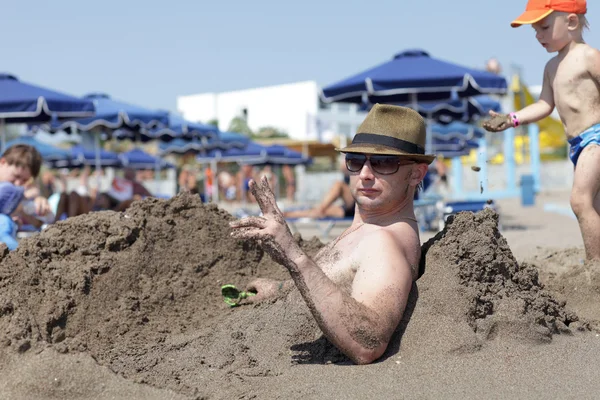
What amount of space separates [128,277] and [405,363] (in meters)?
1.48

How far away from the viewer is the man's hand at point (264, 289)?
3451 mm

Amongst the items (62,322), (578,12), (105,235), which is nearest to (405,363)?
(62,322)

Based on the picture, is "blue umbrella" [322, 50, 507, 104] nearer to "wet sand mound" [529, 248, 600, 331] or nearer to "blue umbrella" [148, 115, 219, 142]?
"blue umbrella" [148, 115, 219, 142]

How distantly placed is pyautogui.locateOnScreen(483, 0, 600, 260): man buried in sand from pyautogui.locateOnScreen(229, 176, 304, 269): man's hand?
183 cm

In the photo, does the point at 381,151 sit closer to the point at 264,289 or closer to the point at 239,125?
the point at 264,289

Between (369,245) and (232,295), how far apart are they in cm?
111

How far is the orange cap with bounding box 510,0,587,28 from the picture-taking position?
13.2 ft

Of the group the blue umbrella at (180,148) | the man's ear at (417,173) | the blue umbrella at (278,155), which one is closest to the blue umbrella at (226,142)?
the blue umbrella at (278,155)

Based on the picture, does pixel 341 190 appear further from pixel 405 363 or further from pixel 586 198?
pixel 405 363

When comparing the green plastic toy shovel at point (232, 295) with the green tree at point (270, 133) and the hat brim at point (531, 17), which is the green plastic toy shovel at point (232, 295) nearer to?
the hat brim at point (531, 17)

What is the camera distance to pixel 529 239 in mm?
8172

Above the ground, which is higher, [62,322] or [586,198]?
[586,198]

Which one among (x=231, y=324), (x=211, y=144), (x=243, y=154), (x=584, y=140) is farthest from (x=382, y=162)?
(x=243, y=154)

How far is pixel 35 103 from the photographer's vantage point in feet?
32.8
